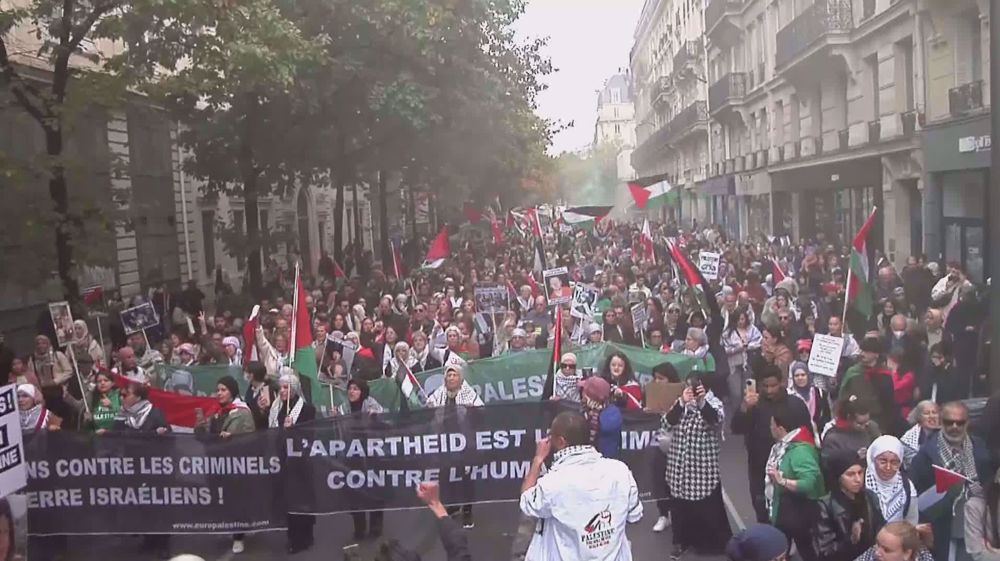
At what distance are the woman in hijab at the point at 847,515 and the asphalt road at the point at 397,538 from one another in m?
2.16

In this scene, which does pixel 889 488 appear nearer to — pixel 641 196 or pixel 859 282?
pixel 859 282

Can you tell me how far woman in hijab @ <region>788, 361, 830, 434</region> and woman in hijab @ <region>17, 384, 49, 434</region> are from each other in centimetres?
612

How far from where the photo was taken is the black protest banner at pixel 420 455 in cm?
809

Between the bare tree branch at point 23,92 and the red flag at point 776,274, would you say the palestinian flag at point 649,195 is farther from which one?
the bare tree branch at point 23,92

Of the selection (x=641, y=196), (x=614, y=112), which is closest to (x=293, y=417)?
(x=641, y=196)

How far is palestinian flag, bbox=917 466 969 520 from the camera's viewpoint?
6047 mm

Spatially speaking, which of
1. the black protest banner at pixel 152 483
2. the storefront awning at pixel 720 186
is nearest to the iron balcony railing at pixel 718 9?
the storefront awning at pixel 720 186

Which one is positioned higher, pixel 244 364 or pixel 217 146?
pixel 217 146

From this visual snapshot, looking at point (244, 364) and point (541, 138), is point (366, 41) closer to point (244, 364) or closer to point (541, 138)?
point (244, 364)

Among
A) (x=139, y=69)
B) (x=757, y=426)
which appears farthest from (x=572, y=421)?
(x=139, y=69)

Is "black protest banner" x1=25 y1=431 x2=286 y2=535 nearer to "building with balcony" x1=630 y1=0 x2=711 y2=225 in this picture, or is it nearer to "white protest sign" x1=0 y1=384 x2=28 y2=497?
"white protest sign" x1=0 y1=384 x2=28 y2=497

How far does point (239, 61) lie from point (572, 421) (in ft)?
38.7

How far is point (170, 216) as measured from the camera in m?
29.1

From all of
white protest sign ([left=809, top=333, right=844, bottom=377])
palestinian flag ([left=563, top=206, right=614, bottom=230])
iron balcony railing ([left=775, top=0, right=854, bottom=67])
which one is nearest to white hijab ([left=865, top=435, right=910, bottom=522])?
white protest sign ([left=809, top=333, right=844, bottom=377])
